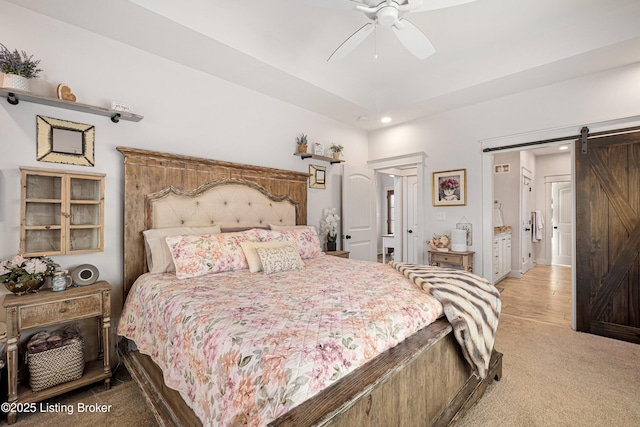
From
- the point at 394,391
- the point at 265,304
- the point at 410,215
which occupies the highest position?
the point at 410,215

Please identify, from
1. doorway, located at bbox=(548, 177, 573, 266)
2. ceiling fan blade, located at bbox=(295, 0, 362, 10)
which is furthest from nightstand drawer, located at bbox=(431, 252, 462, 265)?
doorway, located at bbox=(548, 177, 573, 266)

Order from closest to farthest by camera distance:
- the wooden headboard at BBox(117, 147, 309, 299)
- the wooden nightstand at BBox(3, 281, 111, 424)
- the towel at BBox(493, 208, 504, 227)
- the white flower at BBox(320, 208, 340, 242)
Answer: the wooden nightstand at BBox(3, 281, 111, 424) → the wooden headboard at BBox(117, 147, 309, 299) → the white flower at BBox(320, 208, 340, 242) → the towel at BBox(493, 208, 504, 227)

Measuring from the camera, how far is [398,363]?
115 cm

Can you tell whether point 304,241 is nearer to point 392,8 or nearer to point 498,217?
point 392,8

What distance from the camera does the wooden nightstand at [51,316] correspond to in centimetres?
172

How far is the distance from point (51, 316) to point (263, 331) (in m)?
1.68

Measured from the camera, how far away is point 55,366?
187 centimetres

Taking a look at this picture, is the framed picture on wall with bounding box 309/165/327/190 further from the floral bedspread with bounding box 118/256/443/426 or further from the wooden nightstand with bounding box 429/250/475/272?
the floral bedspread with bounding box 118/256/443/426

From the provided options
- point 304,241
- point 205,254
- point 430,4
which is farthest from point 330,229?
point 430,4

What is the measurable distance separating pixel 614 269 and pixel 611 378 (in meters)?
1.23

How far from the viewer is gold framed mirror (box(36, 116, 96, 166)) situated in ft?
7.05

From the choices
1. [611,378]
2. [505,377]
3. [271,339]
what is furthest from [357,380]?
[611,378]

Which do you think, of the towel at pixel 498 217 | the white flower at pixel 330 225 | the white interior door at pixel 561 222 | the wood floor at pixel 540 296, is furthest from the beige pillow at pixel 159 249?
the white interior door at pixel 561 222

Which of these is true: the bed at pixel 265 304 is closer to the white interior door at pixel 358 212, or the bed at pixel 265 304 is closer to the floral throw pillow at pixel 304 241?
the floral throw pillow at pixel 304 241
